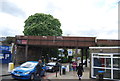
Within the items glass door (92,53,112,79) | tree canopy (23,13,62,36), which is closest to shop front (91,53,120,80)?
glass door (92,53,112,79)

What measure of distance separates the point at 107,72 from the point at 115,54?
1748mm

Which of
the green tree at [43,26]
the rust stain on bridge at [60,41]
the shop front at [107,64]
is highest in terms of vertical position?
the green tree at [43,26]

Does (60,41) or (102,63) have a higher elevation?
(60,41)

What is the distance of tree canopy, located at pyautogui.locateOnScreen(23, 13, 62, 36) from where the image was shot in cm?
3903

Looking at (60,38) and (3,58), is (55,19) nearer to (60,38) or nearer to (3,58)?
(60,38)

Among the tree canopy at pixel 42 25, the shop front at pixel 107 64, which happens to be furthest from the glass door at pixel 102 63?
the tree canopy at pixel 42 25

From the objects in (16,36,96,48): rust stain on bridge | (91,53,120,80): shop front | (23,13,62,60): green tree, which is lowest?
(91,53,120,80): shop front

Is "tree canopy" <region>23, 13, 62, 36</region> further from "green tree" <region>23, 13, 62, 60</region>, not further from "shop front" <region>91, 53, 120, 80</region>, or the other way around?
"shop front" <region>91, 53, 120, 80</region>

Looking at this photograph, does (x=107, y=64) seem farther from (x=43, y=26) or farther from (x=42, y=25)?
(x=42, y=25)

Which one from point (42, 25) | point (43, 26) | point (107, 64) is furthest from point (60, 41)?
point (107, 64)

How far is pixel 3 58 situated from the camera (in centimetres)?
2669

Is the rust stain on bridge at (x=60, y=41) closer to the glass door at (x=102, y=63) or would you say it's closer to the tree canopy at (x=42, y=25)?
the tree canopy at (x=42, y=25)

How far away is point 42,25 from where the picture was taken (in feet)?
129

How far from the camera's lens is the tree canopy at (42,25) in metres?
39.0
